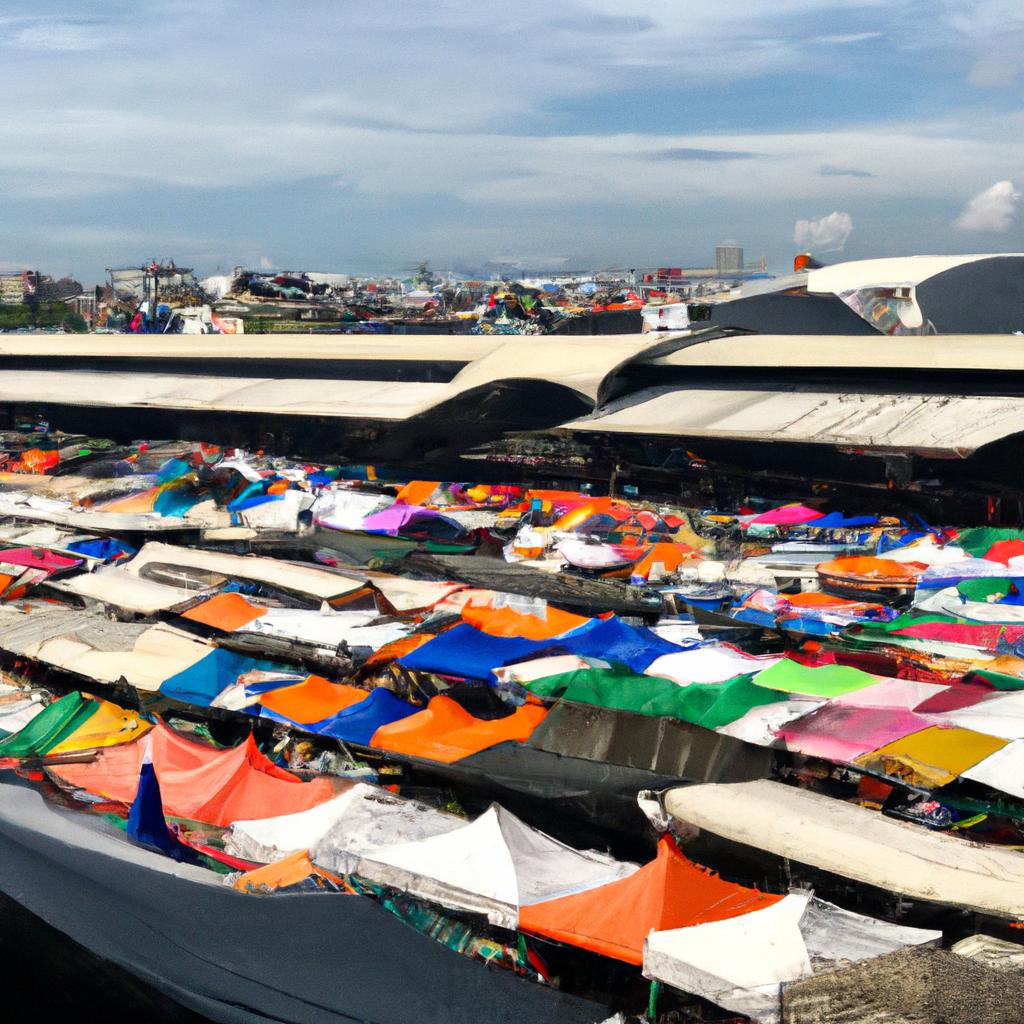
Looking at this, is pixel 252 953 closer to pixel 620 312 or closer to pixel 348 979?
pixel 348 979

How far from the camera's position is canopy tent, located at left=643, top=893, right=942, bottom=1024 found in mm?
4379

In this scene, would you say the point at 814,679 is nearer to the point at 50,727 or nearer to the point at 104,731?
the point at 104,731

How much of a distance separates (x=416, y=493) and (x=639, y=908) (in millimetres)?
7472

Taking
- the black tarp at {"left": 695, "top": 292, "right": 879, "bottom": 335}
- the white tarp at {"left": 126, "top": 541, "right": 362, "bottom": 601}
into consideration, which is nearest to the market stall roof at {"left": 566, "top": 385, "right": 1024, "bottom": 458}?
the white tarp at {"left": 126, "top": 541, "right": 362, "bottom": 601}

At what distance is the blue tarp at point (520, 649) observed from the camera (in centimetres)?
747

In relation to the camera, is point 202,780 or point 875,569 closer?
point 202,780

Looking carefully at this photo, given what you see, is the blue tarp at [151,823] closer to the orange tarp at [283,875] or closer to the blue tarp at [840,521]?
the orange tarp at [283,875]

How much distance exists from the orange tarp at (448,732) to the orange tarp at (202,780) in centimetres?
56

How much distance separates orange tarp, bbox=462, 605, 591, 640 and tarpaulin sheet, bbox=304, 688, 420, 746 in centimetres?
122

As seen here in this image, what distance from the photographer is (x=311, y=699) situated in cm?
724

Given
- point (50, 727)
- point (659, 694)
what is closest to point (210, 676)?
point (50, 727)

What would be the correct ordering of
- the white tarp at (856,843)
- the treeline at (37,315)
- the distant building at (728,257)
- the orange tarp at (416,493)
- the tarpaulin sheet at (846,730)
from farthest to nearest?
the distant building at (728,257) < the treeline at (37,315) < the orange tarp at (416,493) < the tarpaulin sheet at (846,730) < the white tarp at (856,843)

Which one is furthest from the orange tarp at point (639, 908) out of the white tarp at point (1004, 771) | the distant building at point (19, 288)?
the distant building at point (19, 288)

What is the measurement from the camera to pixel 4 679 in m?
8.43
